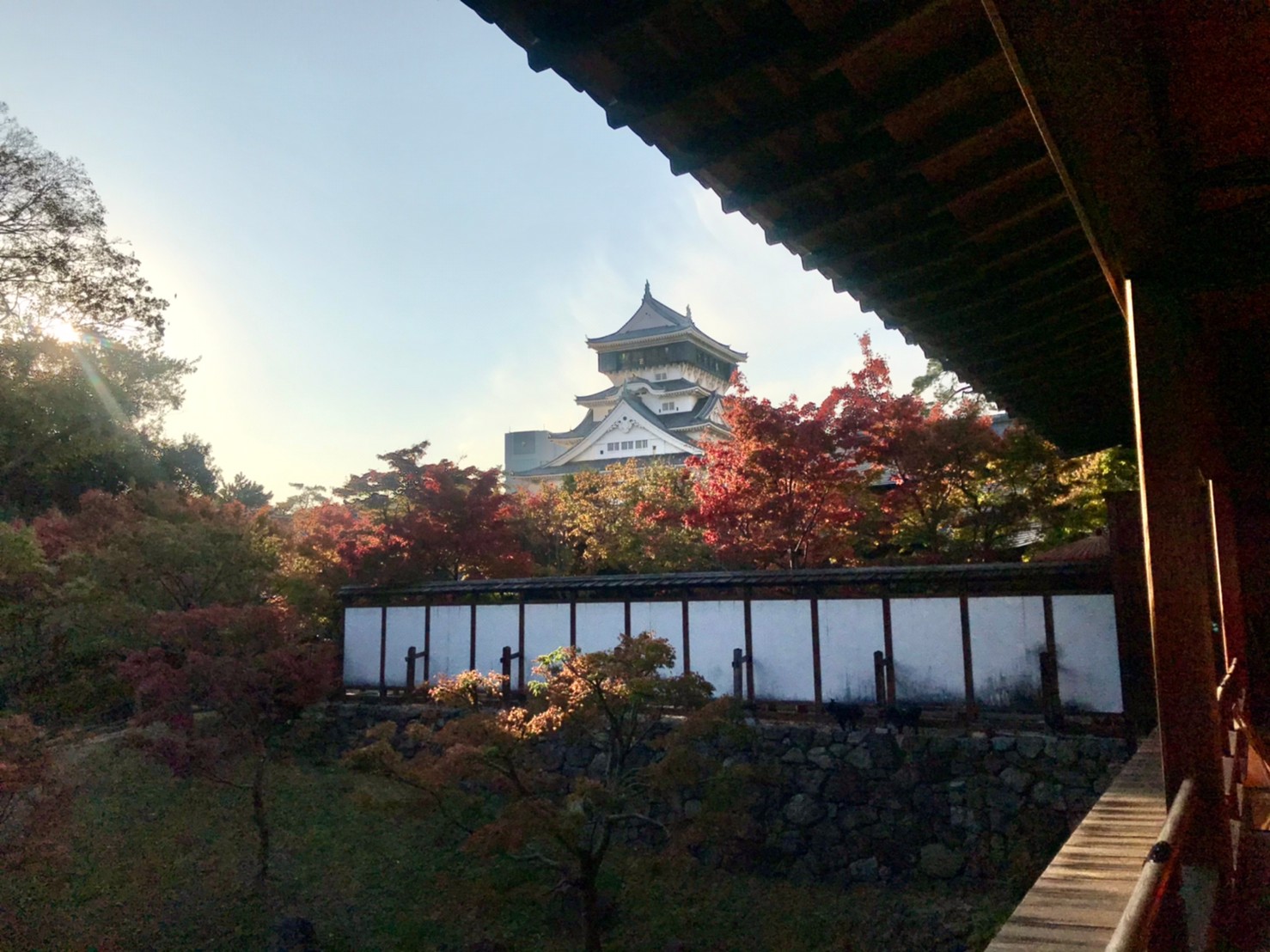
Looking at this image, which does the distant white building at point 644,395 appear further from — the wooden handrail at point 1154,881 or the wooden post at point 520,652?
the wooden handrail at point 1154,881

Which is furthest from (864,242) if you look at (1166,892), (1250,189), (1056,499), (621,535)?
(621,535)

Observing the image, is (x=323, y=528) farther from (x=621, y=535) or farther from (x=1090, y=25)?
(x=1090, y=25)

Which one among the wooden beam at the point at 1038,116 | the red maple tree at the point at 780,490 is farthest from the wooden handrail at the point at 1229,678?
the red maple tree at the point at 780,490

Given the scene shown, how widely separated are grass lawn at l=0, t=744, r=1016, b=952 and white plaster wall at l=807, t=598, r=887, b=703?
203 centimetres

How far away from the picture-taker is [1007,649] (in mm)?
8469

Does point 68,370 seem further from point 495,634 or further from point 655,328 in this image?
point 655,328

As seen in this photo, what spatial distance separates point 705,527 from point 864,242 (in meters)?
9.24

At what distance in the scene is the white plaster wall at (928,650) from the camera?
872 cm

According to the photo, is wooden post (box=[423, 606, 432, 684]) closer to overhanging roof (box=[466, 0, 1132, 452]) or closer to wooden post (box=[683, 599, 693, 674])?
wooden post (box=[683, 599, 693, 674])

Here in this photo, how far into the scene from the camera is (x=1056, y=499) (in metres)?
11.1

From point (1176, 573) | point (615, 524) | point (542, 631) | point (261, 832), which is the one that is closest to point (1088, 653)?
point (542, 631)

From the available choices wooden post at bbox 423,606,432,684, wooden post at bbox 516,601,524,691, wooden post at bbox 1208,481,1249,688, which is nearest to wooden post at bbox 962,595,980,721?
wooden post at bbox 1208,481,1249,688

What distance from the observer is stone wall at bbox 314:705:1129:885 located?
24.9ft

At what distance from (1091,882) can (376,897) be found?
7.54 metres
